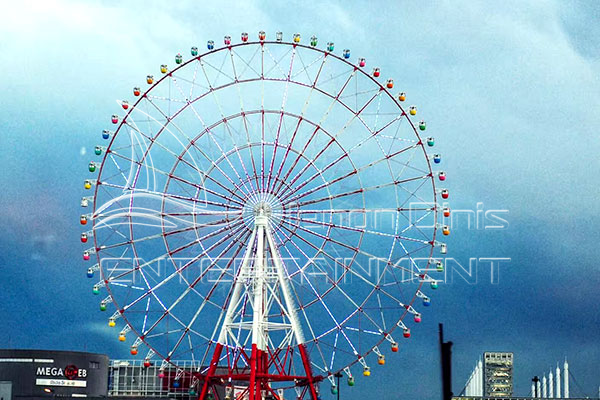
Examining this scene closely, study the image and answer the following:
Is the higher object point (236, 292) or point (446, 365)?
point (236, 292)

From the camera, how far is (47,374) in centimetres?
9131

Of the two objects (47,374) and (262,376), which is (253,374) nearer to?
(262,376)

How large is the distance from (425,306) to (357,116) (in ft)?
41.4

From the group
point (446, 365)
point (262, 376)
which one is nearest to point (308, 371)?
point (262, 376)

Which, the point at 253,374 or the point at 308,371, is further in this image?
the point at 308,371

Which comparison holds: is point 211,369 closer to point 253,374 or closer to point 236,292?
point 253,374

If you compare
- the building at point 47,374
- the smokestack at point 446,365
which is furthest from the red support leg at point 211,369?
the smokestack at point 446,365

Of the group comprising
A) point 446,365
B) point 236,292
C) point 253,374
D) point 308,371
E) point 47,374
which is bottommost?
point 446,365

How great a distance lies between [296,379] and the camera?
203 ft

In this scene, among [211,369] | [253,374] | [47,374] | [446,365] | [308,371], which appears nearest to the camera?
[446,365]

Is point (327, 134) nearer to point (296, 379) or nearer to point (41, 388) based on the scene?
point (296, 379)

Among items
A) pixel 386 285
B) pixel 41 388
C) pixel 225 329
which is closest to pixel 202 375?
pixel 225 329

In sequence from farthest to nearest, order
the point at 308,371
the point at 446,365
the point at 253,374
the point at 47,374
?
1. the point at 47,374
2. the point at 308,371
3. the point at 253,374
4. the point at 446,365

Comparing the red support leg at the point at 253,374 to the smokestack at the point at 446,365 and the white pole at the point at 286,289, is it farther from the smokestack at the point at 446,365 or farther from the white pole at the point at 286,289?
the smokestack at the point at 446,365
